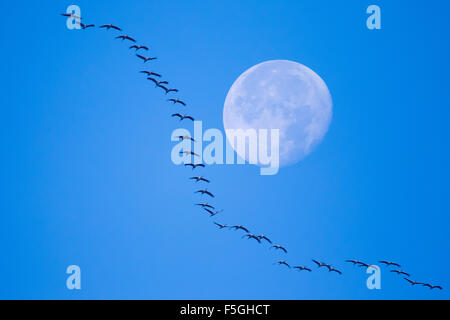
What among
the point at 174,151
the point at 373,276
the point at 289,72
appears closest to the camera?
the point at 174,151

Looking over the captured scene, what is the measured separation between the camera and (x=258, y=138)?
59875 mm

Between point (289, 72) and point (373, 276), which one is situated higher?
point (289, 72)
